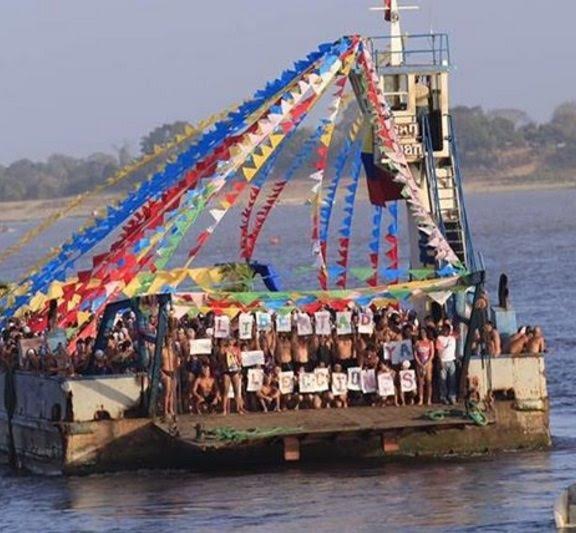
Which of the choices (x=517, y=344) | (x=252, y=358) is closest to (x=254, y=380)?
(x=252, y=358)

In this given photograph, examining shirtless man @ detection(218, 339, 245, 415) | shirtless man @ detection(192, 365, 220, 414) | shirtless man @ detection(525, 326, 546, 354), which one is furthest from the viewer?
shirtless man @ detection(525, 326, 546, 354)

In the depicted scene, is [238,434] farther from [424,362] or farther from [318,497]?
[424,362]

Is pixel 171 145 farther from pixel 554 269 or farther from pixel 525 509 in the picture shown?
pixel 554 269

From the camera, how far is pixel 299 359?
38.9 metres

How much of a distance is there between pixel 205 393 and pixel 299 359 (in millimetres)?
1608

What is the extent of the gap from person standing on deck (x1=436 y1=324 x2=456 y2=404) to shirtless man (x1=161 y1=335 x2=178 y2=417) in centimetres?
400

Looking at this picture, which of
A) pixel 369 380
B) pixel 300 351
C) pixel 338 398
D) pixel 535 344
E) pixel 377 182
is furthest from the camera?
pixel 377 182

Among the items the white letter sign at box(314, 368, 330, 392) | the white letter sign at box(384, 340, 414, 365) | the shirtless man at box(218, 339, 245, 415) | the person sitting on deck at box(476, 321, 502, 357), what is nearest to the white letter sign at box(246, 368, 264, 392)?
the shirtless man at box(218, 339, 245, 415)

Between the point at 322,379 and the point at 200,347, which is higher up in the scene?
the point at 200,347

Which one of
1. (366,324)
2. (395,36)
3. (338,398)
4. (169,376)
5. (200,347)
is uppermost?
(395,36)

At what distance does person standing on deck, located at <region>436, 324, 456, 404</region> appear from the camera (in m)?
38.3

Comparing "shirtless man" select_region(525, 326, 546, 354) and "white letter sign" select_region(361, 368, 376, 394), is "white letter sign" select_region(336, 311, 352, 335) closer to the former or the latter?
"white letter sign" select_region(361, 368, 376, 394)

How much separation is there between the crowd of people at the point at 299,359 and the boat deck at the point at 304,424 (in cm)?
31

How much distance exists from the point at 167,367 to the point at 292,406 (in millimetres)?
2181
